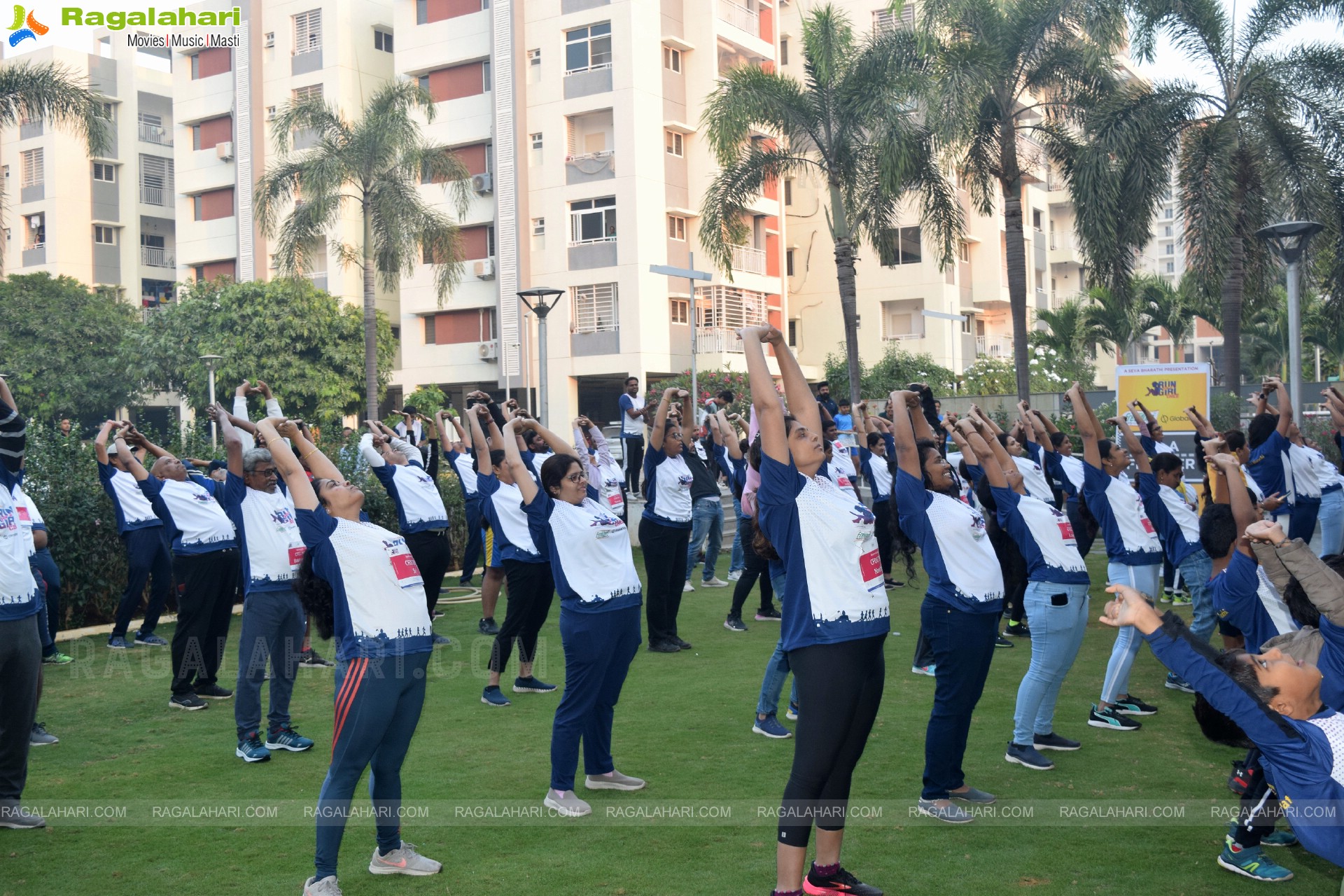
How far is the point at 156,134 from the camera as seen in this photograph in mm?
A: 51500

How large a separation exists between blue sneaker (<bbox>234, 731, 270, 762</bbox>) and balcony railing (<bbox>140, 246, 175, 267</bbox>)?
164 ft

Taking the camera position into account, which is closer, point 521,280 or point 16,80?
point 16,80

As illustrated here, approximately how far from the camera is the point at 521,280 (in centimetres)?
3703

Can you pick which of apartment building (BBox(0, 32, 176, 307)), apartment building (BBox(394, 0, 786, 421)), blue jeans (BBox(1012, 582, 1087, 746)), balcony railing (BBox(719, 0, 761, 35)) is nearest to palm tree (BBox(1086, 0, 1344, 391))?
blue jeans (BBox(1012, 582, 1087, 746))

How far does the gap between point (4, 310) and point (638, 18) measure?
83.8 feet

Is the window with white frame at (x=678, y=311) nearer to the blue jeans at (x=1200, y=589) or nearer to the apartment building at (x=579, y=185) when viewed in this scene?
the apartment building at (x=579, y=185)

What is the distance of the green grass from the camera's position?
16.4ft

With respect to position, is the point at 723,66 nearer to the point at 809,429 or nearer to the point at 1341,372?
the point at 1341,372

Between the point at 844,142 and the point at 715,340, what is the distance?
47.3 ft

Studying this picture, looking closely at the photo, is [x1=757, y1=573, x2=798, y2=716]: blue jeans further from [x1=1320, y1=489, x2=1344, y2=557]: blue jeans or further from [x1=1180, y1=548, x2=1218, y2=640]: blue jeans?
[x1=1320, y1=489, x2=1344, y2=557]: blue jeans

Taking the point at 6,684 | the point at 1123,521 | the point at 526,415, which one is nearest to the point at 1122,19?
the point at 1123,521

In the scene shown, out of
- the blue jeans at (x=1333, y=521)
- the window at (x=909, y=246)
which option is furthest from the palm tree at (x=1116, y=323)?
the blue jeans at (x=1333, y=521)

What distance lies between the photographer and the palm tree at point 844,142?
21906 millimetres

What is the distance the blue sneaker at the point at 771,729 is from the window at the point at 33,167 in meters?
51.8
